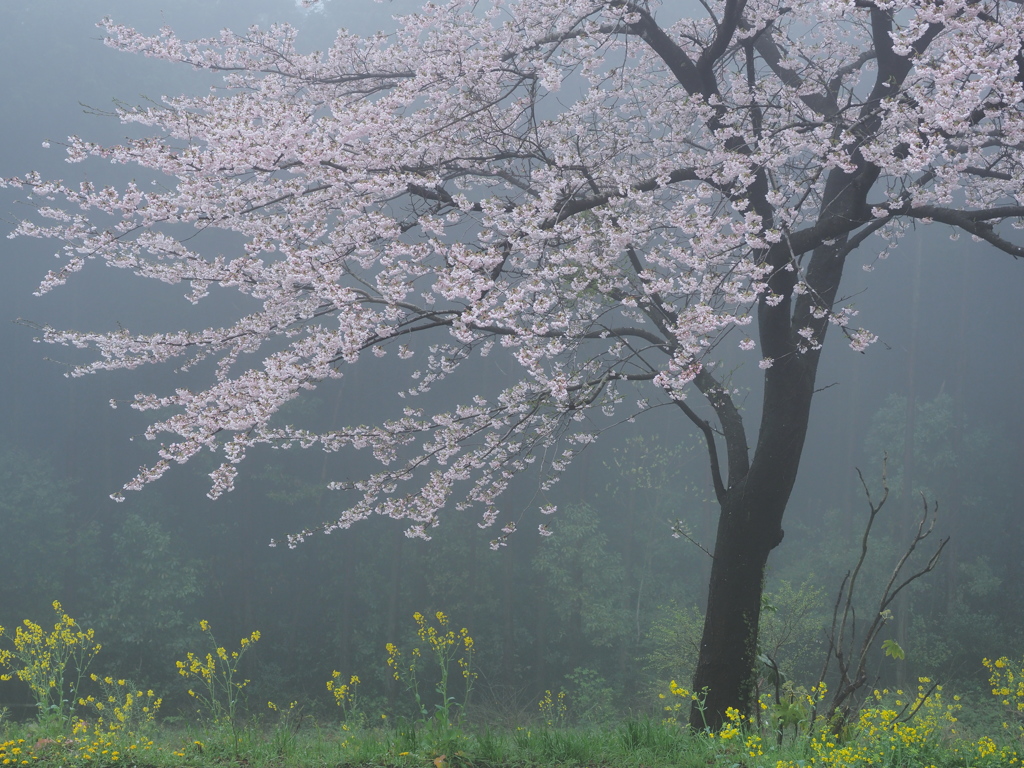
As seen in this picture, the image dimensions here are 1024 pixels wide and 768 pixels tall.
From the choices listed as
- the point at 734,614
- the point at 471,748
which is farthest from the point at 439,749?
the point at 734,614

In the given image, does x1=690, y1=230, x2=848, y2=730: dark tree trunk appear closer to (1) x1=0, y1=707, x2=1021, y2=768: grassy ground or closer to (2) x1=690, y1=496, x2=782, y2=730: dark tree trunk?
(2) x1=690, y1=496, x2=782, y2=730: dark tree trunk

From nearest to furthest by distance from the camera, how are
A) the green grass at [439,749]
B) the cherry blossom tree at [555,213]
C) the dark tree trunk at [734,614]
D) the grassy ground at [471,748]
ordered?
the grassy ground at [471,748]
the green grass at [439,749]
the cherry blossom tree at [555,213]
the dark tree trunk at [734,614]

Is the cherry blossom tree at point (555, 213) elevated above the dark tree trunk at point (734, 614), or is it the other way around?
the cherry blossom tree at point (555, 213)

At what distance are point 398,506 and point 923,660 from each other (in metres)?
17.0

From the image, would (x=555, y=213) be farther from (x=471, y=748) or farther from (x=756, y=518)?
(x=471, y=748)

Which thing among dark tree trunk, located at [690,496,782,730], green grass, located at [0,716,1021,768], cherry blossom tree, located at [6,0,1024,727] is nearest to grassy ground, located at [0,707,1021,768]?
green grass, located at [0,716,1021,768]

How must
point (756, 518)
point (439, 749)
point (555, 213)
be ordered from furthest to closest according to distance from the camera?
point (756, 518)
point (555, 213)
point (439, 749)

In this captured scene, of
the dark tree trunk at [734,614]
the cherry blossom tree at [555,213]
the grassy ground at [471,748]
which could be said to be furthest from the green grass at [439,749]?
the cherry blossom tree at [555,213]

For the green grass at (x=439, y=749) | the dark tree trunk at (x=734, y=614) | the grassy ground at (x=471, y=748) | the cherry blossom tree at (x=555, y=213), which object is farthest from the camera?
the dark tree trunk at (x=734, y=614)

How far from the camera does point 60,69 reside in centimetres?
1797

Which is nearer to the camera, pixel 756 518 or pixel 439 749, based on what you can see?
pixel 439 749

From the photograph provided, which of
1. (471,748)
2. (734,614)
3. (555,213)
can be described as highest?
(555,213)

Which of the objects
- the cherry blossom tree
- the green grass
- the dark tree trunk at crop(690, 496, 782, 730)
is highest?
the cherry blossom tree

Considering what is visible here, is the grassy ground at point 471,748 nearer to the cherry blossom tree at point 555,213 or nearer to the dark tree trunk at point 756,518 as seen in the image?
the dark tree trunk at point 756,518
